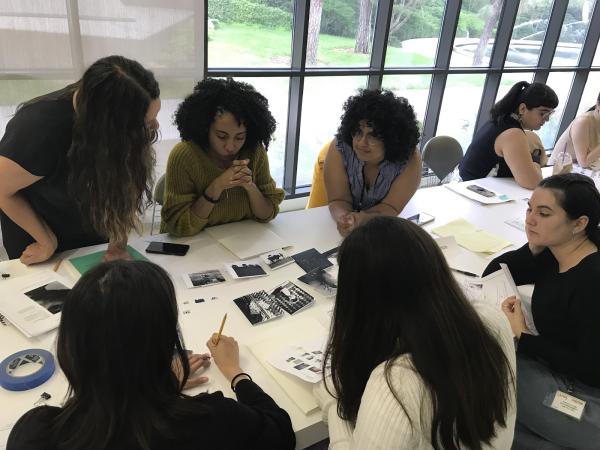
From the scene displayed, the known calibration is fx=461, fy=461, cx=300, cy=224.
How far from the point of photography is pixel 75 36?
2.54m

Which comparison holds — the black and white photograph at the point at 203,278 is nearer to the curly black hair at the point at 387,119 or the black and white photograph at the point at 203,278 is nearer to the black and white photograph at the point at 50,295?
the black and white photograph at the point at 50,295

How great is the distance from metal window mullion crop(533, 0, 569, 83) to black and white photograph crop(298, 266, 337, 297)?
474 centimetres

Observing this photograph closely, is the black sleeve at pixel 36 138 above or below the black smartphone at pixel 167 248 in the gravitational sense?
above

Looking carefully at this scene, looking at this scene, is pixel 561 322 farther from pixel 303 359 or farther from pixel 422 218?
pixel 422 218

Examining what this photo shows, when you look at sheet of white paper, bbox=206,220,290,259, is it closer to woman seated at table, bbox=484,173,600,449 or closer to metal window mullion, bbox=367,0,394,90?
woman seated at table, bbox=484,173,600,449

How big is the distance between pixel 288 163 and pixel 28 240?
2.53 meters

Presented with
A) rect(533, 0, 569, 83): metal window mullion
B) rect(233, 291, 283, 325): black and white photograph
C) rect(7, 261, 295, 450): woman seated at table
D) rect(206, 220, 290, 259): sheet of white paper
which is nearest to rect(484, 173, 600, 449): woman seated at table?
rect(233, 291, 283, 325): black and white photograph

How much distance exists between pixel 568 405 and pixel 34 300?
1721 mm

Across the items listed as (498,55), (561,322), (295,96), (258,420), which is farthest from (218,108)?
(498,55)

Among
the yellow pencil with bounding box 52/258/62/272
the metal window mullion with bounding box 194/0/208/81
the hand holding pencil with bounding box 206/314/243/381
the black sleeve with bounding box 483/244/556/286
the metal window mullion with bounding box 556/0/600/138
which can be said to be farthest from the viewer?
the metal window mullion with bounding box 556/0/600/138

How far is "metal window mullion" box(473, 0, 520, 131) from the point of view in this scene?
15.3ft

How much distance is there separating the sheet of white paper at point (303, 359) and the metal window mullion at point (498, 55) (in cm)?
444

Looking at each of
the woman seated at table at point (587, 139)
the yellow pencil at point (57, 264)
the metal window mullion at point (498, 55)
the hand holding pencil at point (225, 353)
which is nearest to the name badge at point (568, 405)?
the hand holding pencil at point (225, 353)

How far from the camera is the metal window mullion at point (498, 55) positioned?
467 centimetres
